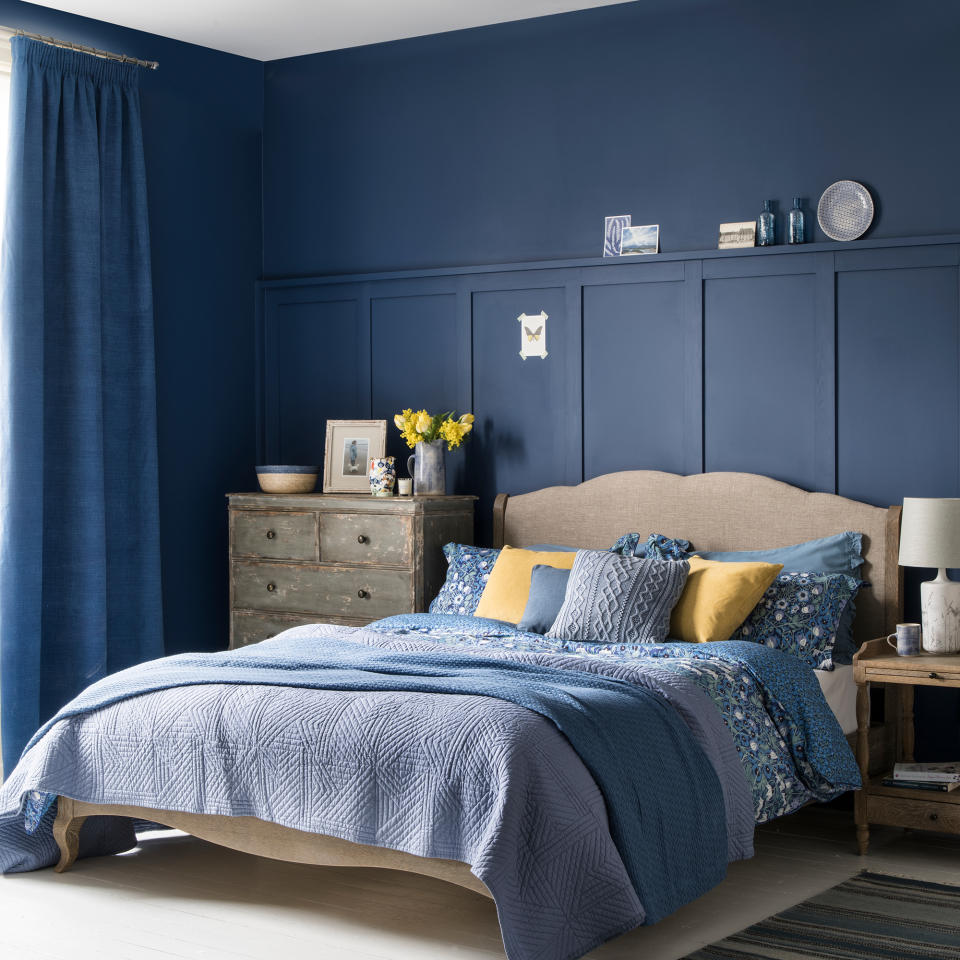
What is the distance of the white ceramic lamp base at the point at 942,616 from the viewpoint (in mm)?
3965

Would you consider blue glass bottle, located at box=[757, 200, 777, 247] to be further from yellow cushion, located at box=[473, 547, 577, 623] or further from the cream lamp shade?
yellow cushion, located at box=[473, 547, 577, 623]

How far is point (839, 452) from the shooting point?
15.1 ft

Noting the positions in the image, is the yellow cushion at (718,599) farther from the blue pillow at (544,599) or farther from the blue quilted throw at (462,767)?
the blue quilted throw at (462,767)

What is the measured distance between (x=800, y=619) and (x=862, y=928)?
1.16 meters

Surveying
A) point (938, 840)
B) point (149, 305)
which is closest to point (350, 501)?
point (149, 305)

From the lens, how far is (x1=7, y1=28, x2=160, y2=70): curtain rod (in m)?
4.88

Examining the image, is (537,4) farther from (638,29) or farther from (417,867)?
(417,867)

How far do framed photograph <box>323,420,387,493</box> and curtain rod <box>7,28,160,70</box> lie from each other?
1632 mm

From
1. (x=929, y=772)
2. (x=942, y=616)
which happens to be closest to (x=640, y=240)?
(x=942, y=616)

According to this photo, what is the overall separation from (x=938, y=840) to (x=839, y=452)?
135cm

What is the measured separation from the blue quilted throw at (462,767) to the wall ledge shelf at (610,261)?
1.90 meters

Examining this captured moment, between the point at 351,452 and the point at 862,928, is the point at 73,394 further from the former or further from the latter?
the point at 862,928

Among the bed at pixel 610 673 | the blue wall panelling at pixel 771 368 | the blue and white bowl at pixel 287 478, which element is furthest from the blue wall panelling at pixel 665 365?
the blue and white bowl at pixel 287 478

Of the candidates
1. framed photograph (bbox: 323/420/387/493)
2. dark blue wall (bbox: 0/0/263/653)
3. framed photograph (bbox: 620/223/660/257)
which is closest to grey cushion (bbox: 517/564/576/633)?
framed photograph (bbox: 323/420/387/493)
